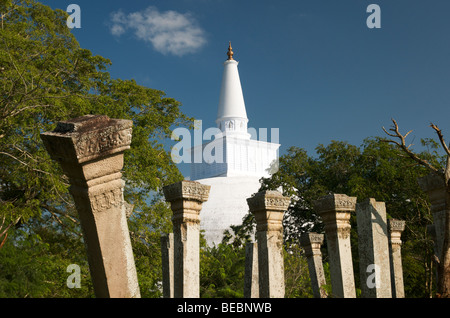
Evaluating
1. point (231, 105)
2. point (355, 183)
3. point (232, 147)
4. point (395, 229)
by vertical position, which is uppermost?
point (231, 105)

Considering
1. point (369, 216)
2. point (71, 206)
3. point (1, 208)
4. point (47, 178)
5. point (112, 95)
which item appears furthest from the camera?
point (112, 95)

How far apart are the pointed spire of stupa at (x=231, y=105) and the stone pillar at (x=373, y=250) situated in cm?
3598

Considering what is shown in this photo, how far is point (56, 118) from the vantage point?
1522 cm

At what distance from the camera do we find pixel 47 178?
1441 centimetres

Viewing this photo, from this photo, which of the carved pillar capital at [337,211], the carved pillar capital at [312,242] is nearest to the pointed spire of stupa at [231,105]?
the carved pillar capital at [312,242]

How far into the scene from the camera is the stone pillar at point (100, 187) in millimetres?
4172

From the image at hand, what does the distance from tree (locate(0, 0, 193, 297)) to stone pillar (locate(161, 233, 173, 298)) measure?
407 centimetres

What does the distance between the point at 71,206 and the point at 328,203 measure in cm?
1131

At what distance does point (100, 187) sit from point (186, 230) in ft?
9.35

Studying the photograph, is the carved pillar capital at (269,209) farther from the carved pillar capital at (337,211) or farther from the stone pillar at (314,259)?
the stone pillar at (314,259)

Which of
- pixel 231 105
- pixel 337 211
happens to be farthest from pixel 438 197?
pixel 231 105

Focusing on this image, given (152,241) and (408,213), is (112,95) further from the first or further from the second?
(408,213)

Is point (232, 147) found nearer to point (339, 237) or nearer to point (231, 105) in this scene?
point (231, 105)
